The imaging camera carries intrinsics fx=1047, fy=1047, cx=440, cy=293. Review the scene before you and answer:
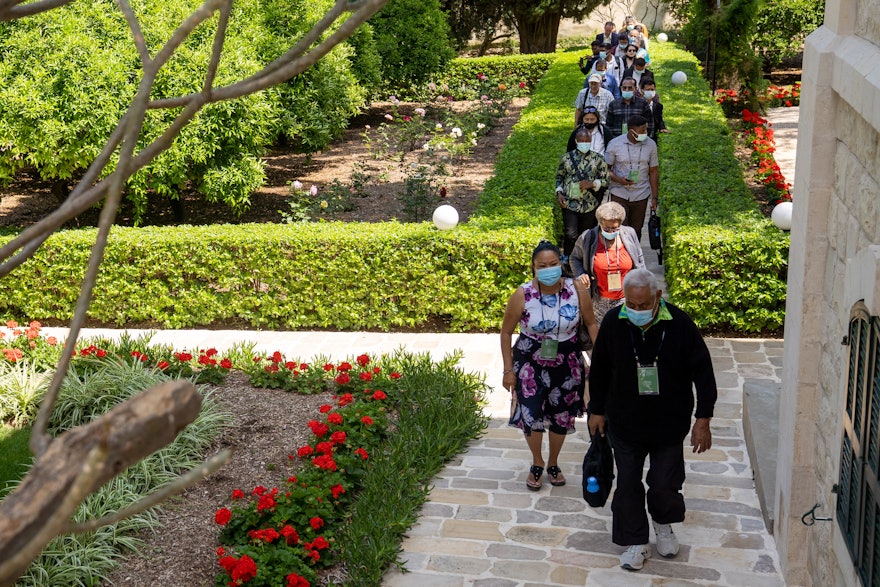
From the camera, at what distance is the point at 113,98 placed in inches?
464

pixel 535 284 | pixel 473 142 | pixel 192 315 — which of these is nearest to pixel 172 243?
pixel 192 315

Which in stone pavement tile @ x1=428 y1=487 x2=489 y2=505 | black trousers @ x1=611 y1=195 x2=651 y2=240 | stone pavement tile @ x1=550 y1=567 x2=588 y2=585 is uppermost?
black trousers @ x1=611 y1=195 x2=651 y2=240

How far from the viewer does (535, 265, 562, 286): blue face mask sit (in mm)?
6203

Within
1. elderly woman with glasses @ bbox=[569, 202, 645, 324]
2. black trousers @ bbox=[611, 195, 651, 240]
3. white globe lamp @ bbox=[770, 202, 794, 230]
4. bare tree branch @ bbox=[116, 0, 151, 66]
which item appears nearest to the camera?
bare tree branch @ bbox=[116, 0, 151, 66]

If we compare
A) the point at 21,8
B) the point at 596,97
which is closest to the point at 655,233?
the point at 596,97

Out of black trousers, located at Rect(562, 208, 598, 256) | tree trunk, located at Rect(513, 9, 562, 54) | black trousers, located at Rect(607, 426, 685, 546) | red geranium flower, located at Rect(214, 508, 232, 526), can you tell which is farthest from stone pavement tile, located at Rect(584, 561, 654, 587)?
tree trunk, located at Rect(513, 9, 562, 54)

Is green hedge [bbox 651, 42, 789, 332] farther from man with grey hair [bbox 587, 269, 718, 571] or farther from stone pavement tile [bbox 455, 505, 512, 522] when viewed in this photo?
man with grey hair [bbox 587, 269, 718, 571]

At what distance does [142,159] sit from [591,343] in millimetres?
4579

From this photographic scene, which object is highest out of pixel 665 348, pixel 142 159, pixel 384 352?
pixel 142 159

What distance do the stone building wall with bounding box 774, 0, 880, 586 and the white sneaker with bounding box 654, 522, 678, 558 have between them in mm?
583

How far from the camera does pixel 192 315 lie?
1074 centimetres

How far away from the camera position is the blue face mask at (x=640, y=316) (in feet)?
17.8

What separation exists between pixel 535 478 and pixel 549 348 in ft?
3.26

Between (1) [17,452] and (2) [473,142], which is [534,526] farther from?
(2) [473,142]
